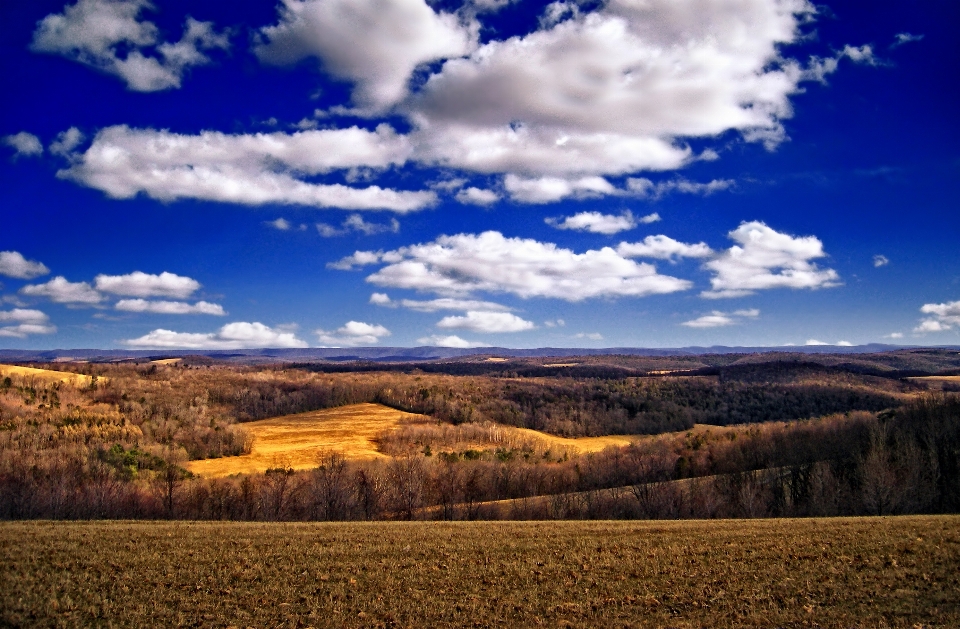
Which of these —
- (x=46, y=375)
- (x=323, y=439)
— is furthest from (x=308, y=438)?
(x=46, y=375)

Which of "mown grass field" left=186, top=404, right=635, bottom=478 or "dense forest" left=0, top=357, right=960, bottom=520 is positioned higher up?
"dense forest" left=0, top=357, right=960, bottom=520

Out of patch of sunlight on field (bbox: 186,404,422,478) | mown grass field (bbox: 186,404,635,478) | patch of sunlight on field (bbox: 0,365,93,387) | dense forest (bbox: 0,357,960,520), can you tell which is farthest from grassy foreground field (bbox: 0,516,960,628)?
patch of sunlight on field (bbox: 0,365,93,387)

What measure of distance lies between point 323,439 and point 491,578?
11076cm

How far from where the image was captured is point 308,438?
129000 mm

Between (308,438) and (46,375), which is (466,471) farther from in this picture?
(46,375)

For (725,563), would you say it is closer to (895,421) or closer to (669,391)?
(895,421)

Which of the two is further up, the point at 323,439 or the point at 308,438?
the point at 323,439

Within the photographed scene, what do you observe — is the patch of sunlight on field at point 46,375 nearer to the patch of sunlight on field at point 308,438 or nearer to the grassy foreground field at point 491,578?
the patch of sunlight on field at point 308,438

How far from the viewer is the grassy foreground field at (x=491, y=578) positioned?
59.5ft

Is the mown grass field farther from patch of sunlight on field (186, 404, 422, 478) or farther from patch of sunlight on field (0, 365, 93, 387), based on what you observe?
patch of sunlight on field (0, 365, 93, 387)

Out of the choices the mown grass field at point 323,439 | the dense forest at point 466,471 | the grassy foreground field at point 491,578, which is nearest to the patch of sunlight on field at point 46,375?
the dense forest at point 466,471

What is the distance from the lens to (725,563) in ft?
78.5

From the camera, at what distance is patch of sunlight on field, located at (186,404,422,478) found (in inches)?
4031

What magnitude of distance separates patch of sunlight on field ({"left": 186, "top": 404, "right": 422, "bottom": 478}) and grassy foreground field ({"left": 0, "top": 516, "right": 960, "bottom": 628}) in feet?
210
